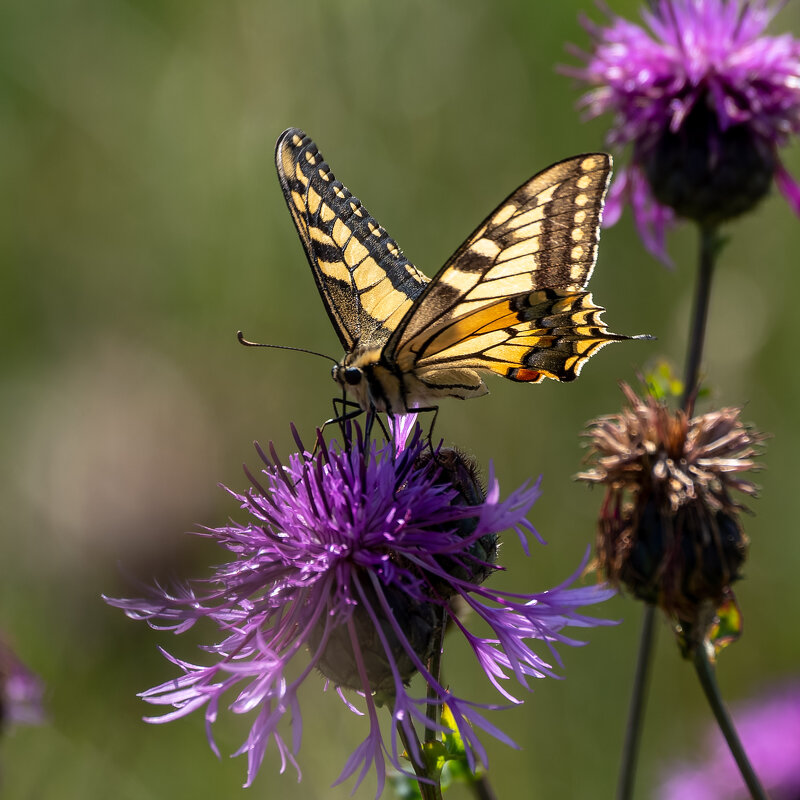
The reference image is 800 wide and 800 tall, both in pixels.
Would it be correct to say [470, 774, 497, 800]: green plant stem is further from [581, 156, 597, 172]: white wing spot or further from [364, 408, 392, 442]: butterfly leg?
[581, 156, 597, 172]: white wing spot

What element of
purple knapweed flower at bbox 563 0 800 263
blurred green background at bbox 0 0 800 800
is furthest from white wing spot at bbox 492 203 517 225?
blurred green background at bbox 0 0 800 800

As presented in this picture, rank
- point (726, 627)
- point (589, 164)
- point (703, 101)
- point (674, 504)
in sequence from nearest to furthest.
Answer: point (674, 504)
point (589, 164)
point (726, 627)
point (703, 101)

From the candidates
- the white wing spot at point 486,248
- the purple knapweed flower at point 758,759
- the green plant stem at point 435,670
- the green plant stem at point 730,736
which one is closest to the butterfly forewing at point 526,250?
the white wing spot at point 486,248

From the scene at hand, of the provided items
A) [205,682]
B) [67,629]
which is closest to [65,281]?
[67,629]

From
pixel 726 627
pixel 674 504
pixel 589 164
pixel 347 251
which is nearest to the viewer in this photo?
pixel 674 504

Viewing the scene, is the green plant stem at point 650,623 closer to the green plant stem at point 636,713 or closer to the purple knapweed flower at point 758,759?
the green plant stem at point 636,713

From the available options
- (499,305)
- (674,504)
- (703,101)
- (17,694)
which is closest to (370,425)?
(499,305)

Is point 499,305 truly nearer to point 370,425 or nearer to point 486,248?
point 486,248
